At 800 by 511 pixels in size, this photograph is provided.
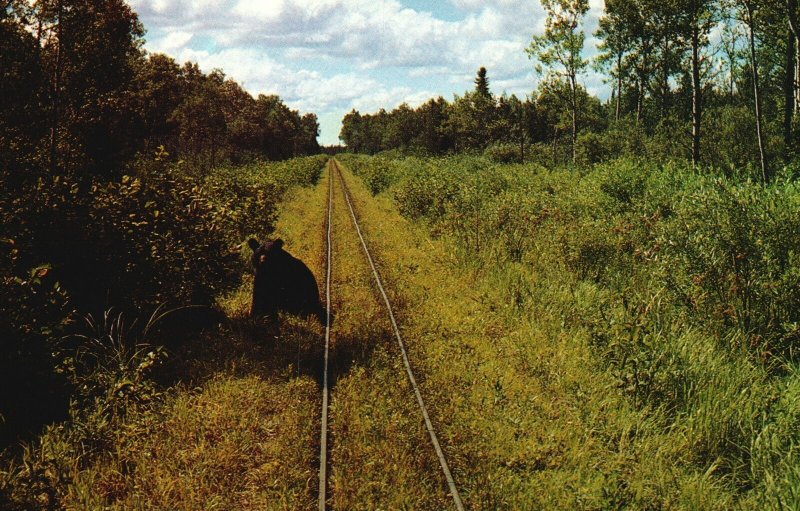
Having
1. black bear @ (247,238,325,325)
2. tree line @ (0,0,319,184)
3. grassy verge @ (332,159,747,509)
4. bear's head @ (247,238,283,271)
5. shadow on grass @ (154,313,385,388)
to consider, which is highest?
tree line @ (0,0,319,184)

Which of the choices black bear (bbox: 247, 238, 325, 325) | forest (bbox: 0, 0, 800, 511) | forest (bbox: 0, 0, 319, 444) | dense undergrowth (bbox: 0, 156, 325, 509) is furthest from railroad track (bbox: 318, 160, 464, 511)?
forest (bbox: 0, 0, 319, 444)

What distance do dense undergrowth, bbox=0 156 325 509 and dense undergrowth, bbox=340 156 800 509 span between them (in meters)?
4.54

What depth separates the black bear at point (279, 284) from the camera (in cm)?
750

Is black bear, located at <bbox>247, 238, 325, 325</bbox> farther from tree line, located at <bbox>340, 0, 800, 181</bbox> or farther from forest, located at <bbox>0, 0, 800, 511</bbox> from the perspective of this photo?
tree line, located at <bbox>340, 0, 800, 181</bbox>

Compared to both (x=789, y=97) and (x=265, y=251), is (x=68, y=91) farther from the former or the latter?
(x=789, y=97)

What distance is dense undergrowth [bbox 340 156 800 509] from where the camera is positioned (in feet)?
14.7

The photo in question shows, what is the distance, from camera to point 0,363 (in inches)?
178

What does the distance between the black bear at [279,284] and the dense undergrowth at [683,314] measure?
3.43 m

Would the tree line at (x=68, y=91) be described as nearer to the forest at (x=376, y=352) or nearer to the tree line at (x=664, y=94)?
the forest at (x=376, y=352)

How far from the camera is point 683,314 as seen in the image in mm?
7195

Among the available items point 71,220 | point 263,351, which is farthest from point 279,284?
point 71,220

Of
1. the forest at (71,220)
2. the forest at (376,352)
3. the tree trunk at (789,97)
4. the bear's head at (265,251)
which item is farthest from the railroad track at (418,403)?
the tree trunk at (789,97)

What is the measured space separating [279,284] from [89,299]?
100 inches

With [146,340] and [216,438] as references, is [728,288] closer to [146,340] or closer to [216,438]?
[216,438]
